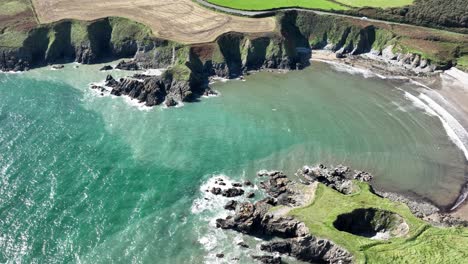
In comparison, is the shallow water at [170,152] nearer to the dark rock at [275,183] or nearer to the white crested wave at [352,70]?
the white crested wave at [352,70]

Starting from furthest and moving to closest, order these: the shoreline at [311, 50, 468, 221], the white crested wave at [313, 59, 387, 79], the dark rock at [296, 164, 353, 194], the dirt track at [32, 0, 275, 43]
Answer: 1. the dirt track at [32, 0, 275, 43]
2. the white crested wave at [313, 59, 387, 79]
3. the shoreline at [311, 50, 468, 221]
4. the dark rock at [296, 164, 353, 194]

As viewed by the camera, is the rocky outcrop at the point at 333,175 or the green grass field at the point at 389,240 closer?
the green grass field at the point at 389,240

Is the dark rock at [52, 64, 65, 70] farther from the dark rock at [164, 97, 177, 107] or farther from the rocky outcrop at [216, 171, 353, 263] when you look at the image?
the rocky outcrop at [216, 171, 353, 263]

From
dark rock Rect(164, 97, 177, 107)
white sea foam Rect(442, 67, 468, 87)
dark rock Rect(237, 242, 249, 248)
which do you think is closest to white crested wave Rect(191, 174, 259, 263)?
dark rock Rect(237, 242, 249, 248)

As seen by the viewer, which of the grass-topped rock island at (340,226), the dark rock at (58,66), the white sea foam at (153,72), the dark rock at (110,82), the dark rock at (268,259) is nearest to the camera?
the grass-topped rock island at (340,226)

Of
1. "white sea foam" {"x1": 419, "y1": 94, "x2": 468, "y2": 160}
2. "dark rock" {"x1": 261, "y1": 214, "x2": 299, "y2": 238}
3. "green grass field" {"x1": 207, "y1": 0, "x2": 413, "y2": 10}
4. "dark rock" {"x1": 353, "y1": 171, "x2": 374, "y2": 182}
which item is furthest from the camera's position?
"green grass field" {"x1": 207, "y1": 0, "x2": 413, "y2": 10}

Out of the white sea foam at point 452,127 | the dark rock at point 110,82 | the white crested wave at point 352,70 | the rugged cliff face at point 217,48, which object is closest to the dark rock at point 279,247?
the white sea foam at point 452,127

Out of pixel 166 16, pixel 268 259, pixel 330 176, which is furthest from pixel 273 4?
pixel 268 259
